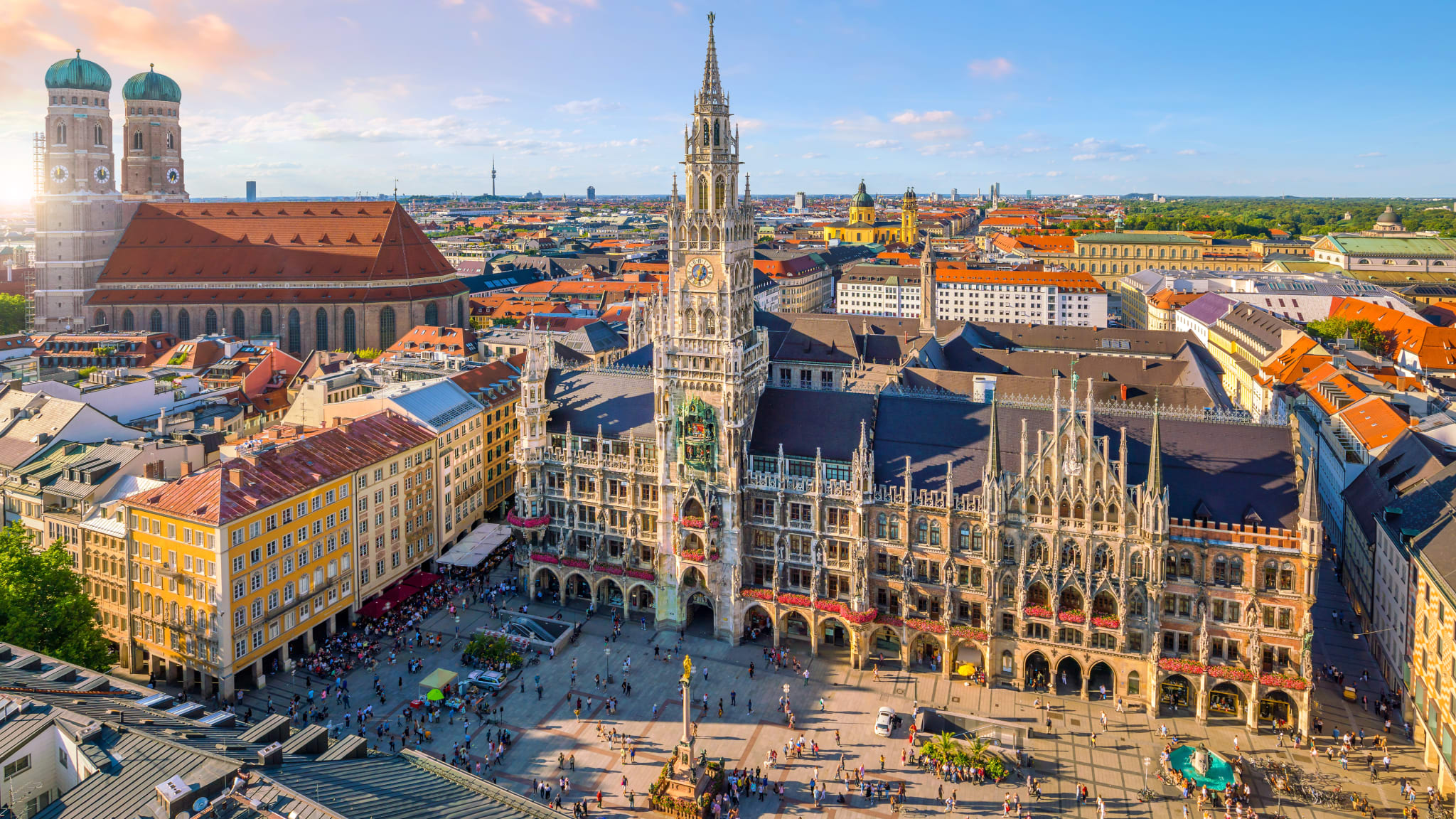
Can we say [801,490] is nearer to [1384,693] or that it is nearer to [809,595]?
[809,595]

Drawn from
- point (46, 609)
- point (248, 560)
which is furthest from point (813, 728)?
point (46, 609)

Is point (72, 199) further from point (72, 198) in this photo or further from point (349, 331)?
point (349, 331)

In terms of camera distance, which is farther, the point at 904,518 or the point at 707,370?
the point at 707,370

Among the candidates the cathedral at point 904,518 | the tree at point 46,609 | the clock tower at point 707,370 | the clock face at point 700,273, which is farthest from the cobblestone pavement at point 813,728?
the clock face at point 700,273

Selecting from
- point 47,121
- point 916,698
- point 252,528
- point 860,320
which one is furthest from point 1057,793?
point 47,121

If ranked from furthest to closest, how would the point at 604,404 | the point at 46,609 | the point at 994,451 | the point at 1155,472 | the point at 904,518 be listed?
1. the point at 604,404
2. the point at 904,518
3. the point at 994,451
4. the point at 1155,472
5. the point at 46,609

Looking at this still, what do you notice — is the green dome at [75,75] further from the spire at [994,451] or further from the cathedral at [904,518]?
the spire at [994,451]
